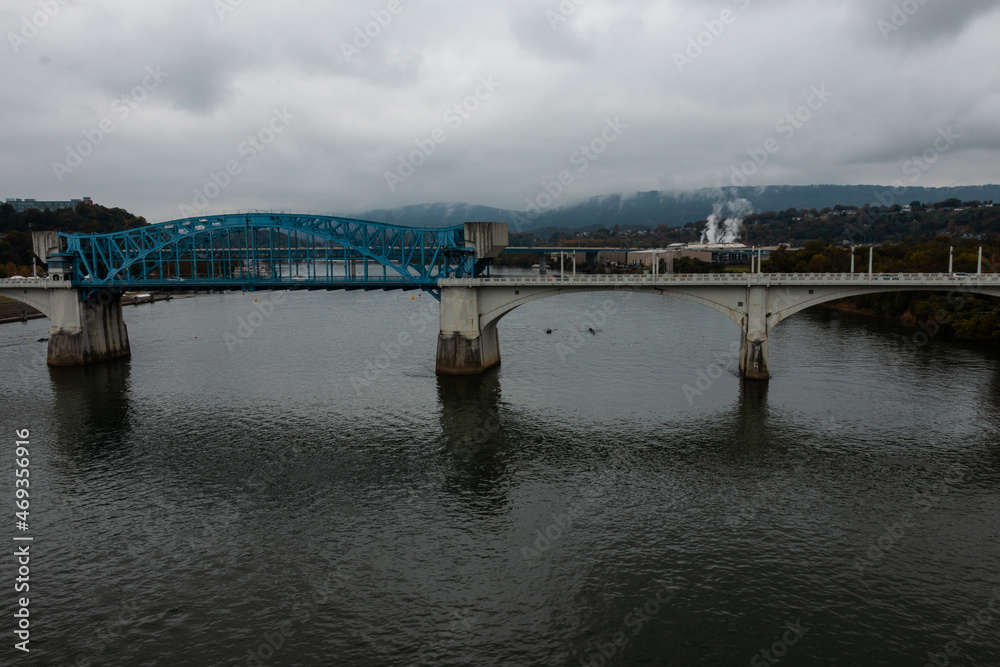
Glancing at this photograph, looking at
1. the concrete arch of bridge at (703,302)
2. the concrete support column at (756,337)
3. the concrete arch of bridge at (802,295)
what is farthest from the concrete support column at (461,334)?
the concrete arch of bridge at (802,295)

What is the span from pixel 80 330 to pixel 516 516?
5635 centimetres

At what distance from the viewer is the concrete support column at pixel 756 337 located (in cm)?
5356

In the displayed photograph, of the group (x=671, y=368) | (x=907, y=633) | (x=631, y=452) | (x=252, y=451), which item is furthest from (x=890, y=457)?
(x=252, y=451)

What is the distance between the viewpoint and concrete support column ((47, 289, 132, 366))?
216 feet

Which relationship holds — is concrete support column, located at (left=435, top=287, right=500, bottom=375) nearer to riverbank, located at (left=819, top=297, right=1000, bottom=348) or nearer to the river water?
the river water

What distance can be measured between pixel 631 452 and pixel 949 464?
1651 cm

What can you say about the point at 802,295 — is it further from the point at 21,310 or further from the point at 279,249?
the point at 21,310

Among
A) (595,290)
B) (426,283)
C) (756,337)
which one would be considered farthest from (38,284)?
(756,337)

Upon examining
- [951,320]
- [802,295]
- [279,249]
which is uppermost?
[279,249]

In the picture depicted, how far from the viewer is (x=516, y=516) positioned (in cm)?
3052

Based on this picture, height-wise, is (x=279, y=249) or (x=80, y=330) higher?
(x=279, y=249)

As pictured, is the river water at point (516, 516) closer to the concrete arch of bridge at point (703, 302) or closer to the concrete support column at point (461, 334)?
the concrete support column at point (461, 334)

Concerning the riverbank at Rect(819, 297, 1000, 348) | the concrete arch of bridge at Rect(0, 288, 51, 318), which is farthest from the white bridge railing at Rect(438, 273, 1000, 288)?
the concrete arch of bridge at Rect(0, 288, 51, 318)

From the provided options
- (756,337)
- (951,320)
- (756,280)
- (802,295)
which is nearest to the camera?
(756,280)
